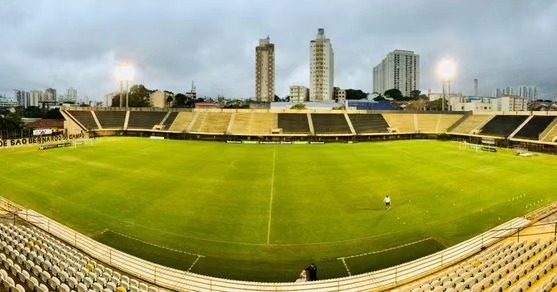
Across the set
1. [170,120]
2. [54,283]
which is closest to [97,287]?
[54,283]

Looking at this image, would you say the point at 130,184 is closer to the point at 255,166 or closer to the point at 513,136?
the point at 255,166

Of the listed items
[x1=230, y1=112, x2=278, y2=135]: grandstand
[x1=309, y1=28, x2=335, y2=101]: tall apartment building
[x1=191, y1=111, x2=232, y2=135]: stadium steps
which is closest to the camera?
[x1=230, y1=112, x2=278, y2=135]: grandstand

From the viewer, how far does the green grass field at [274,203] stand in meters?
19.8

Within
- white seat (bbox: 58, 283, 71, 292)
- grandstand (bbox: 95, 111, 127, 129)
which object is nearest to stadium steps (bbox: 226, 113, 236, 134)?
grandstand (bbox: 95, 111, 127, 129)

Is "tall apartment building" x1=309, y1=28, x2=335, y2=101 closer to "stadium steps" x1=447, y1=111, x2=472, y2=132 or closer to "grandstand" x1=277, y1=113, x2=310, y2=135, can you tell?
"grandstand" x1=277, y1=113, x2=310, y2=135

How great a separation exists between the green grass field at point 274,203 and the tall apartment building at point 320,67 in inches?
4859

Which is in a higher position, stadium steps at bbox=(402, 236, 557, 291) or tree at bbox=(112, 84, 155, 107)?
tree at bbox=(112, 84, 155, 107)

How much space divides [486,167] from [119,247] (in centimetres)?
3885

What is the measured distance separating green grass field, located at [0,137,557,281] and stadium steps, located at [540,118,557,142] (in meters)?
14.9

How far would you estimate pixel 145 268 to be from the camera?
16.4 m

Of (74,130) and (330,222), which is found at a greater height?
(74,130)

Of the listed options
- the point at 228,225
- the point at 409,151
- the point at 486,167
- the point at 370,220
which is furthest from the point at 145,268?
the point at 409,151

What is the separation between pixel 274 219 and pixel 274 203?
3476mm

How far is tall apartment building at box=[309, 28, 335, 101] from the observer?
16688 cm
